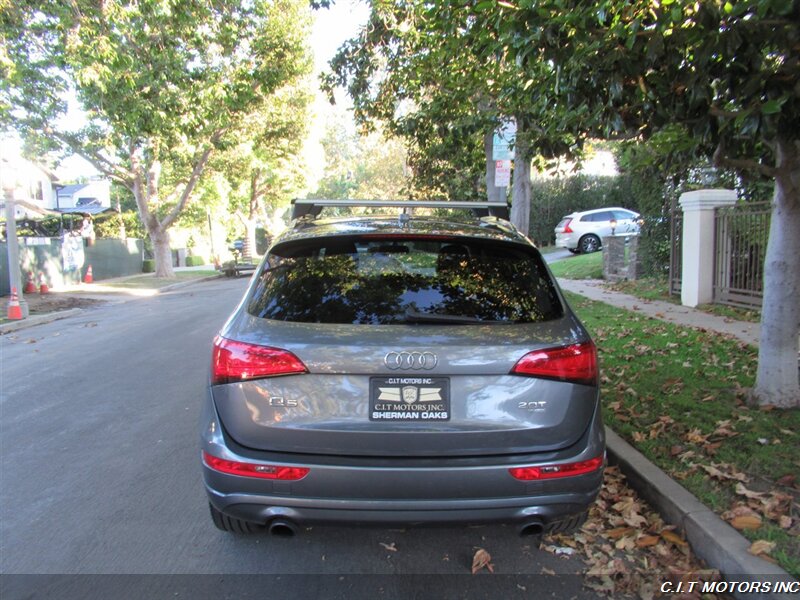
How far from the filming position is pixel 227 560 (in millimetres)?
3316

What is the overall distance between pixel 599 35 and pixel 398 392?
3092 millimetres

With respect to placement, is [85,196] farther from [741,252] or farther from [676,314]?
[741,252]

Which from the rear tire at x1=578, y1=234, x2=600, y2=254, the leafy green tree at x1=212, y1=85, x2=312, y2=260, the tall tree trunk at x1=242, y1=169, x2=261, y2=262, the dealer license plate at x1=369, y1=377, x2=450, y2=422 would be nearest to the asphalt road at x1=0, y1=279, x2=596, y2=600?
the dealer license plate at x1=369, y1=377, x2=450, y2=422

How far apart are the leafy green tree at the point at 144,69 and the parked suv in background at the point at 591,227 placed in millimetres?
10943

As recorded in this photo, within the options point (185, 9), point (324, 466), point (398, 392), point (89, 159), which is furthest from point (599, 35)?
point (89, 159)

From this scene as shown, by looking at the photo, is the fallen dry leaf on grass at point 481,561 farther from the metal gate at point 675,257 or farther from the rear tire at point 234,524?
the metal gate at point 675,257

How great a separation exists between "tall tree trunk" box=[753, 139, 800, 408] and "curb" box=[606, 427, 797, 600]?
1.48 meters

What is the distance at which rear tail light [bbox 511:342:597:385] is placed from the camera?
2.78m

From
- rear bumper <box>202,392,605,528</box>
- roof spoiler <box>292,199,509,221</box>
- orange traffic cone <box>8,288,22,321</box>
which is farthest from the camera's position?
orange traffic cone <box>8,288,22,321</box>

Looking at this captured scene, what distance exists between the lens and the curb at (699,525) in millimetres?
2875

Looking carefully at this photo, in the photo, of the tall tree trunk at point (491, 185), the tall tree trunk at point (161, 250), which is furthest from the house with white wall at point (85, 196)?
the tall tree trunk at point (491, 185)

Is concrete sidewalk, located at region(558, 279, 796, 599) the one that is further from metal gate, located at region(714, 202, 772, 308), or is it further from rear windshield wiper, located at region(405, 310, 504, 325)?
metal gate, located at region(714, 202, 772, 308)

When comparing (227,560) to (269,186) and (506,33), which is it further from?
(269,186)

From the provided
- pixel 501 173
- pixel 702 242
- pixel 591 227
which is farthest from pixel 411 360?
pixel 591 227
